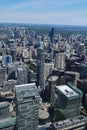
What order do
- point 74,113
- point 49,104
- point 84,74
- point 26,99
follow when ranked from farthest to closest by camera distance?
point 84,74, point 49,104, point 74,113, point 26,99

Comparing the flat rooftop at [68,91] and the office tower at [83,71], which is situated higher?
the flat rooftop at [68,91]

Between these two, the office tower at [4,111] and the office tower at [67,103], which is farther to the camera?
the office tower at [4,111]

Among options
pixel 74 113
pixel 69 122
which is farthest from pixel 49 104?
pixel 69 122

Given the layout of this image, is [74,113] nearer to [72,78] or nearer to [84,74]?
[72,78]

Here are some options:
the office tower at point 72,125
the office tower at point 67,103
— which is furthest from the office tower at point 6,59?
the office tower at point 72,125

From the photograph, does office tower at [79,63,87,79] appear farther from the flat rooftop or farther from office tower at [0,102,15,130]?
office tower at [0,102,15,130]

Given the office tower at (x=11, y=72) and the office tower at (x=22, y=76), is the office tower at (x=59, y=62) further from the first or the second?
the office tower at (x=22, y=76)

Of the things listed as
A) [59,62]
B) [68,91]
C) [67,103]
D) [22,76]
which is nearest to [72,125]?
[67,103]
